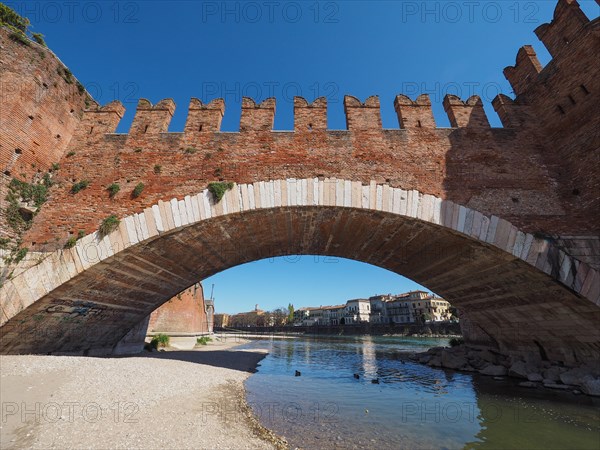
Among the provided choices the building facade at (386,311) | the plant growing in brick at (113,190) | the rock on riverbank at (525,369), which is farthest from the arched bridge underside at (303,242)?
the building facade at (386,311)

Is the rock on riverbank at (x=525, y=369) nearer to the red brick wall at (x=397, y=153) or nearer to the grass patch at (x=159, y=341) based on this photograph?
the red brick wall at (x=397, y=153)

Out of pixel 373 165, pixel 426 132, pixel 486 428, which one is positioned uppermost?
pixel 426 132

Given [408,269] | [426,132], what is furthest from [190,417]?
[426,132]

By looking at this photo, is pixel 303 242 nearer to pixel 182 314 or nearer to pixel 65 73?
pixel 65 73

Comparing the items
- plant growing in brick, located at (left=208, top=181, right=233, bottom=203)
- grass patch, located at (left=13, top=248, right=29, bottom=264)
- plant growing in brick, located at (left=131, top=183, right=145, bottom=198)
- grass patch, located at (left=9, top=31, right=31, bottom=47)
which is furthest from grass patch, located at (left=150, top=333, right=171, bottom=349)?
grass patch, located at (left=9, top=31, right=31, bottom=47)

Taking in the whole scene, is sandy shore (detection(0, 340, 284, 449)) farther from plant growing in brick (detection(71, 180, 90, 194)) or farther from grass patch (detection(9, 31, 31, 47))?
grass patch (detection(9, 31, 31, 47))

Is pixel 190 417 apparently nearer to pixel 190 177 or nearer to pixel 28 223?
pixel 190 177

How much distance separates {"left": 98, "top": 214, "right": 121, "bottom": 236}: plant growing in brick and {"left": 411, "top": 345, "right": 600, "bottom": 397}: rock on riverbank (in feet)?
45.4

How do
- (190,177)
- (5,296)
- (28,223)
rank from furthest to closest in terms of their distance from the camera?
(190,177)
(28,223)
(5,296)

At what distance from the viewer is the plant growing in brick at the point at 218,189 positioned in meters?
8.07

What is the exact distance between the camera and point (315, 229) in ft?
31.6

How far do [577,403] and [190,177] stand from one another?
1218 centimetres

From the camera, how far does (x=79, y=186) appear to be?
28.3 ft

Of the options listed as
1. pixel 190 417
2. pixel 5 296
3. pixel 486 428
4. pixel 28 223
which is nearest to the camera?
pixel 190 417
